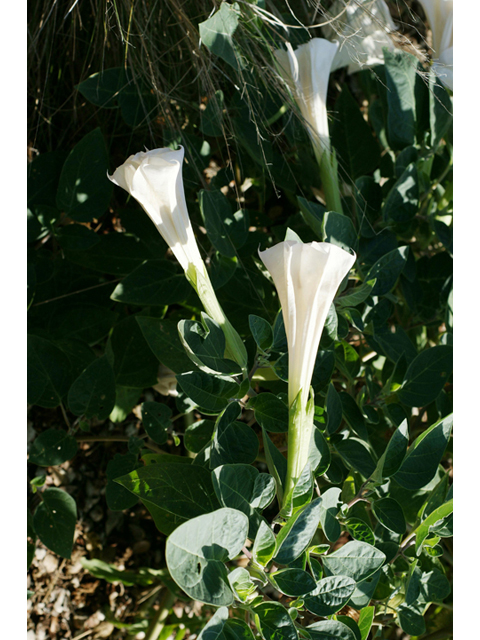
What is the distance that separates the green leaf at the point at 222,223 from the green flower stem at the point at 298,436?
7.9 inches

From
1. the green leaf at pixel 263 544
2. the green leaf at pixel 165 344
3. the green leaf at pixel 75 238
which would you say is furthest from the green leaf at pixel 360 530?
the green leaf at pixel 75 238

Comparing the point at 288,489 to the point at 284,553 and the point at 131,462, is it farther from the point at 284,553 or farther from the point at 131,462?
the point at 131,462

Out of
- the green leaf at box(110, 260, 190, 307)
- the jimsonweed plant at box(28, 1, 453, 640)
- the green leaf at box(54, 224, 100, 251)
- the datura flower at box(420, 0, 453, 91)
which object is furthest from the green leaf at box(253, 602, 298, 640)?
the datura flower at box(420, 0, 453, 91)

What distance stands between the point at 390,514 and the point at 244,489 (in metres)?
0.16

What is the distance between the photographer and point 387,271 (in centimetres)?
53

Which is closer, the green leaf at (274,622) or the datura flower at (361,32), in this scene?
the green leaf at (274,622)

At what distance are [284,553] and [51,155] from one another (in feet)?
1.70

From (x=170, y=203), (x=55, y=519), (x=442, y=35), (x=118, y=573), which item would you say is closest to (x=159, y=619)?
(x=118, y=573)

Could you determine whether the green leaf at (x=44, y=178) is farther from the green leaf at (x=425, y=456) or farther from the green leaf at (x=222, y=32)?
the green leaf at (x=425, y=456)

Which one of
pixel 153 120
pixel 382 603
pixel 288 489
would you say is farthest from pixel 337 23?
pixel 382 603

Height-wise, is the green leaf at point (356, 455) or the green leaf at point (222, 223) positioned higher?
the green leaf at point (222, 223)

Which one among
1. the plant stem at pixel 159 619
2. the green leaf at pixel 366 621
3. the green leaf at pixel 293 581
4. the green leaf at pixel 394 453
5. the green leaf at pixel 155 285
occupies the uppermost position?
the green leaf at pixel 155 285

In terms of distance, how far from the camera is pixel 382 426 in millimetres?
614

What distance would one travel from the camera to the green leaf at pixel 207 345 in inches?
16.4
